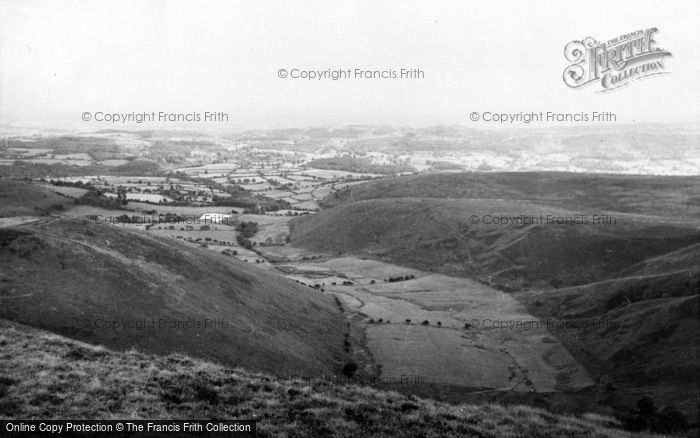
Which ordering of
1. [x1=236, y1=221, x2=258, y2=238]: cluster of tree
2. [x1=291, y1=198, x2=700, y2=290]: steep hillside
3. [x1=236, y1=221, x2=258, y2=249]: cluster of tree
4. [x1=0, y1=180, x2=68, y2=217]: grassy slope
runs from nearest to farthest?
[x1=291, y1=198, x2=700, y2=290]: steep hillside → [x1=0, y1=180, x2=68, y2=217]: grassy slope → [x1=236, y1=221, x2=258, y2=249]: cluster of tree → [x1=236, y1=221, x2=258, y2=238]: cluster of tree

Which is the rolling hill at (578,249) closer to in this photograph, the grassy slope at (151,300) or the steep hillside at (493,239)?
the steep hillside at (493,239)

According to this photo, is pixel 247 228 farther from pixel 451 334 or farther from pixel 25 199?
pixel 451 334

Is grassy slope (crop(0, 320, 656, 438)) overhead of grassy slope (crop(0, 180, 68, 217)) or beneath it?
beneath

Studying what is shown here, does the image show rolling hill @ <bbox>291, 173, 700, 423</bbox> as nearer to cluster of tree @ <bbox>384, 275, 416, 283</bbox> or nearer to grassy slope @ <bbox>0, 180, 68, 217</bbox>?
cluster of tree @ <bbox>384, 275, 416, 283</bbox>

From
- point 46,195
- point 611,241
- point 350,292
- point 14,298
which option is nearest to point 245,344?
point 14,298

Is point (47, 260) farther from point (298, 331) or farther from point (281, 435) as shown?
point (281, 435)

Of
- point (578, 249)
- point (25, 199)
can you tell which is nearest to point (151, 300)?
point (578, 249)

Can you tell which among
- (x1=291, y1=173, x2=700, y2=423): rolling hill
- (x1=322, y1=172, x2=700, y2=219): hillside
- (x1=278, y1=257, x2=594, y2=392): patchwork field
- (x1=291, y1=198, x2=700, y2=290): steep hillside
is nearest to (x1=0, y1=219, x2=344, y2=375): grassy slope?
(x1=278, y1=257, x2=594, y2=392): patchwork field
